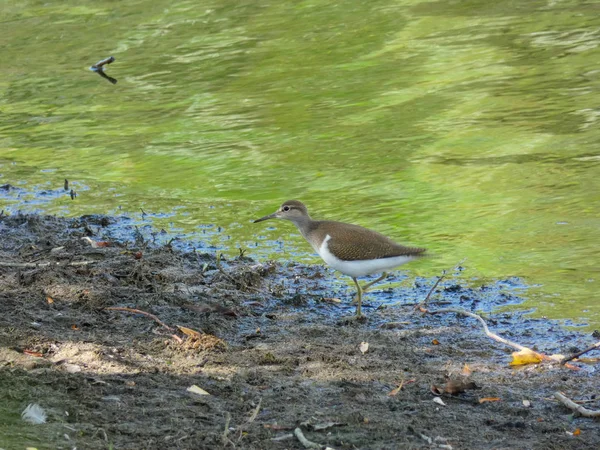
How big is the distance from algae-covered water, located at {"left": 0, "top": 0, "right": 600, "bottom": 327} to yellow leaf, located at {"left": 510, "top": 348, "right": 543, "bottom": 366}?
108 centimetres

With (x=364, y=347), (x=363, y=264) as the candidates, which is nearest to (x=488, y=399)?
(x=364, y=347)

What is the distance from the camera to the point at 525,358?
249 inches

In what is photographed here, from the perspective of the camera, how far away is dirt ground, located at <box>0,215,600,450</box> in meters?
4.88

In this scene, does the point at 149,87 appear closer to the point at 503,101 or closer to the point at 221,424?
the point at 503,101

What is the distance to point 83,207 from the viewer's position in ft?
35.3

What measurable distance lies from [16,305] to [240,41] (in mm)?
12244

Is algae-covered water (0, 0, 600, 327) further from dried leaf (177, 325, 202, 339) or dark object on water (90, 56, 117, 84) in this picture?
dried leaf (177, 325, 202, 339)

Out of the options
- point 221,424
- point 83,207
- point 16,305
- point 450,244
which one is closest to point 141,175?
point 83,207

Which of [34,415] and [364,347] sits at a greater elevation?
[34,415]

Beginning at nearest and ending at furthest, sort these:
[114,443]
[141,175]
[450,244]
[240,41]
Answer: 1. [114,443]
2. [450,244]
3. [141,175]
4. [240,41]

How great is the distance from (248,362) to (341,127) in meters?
7.27

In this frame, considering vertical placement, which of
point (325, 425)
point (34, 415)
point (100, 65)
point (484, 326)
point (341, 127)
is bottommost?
point (341, 127)

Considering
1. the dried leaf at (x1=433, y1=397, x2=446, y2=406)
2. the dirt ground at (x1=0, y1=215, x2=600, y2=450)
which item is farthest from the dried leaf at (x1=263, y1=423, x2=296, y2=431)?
the dried leaf at (x1=433, y1=397, x2=446, y2=406)

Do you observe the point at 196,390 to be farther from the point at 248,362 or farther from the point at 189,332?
the point at 189,332
